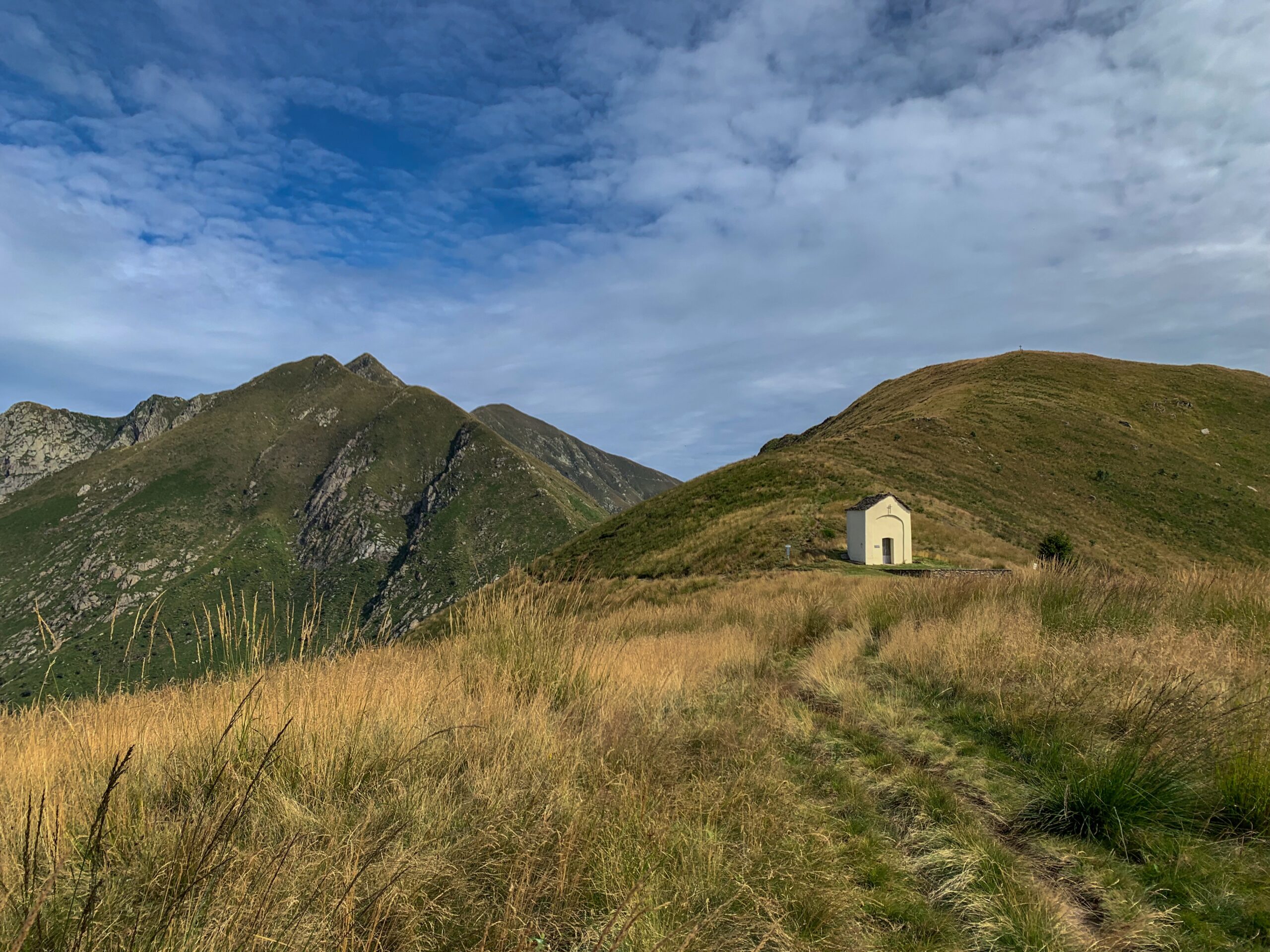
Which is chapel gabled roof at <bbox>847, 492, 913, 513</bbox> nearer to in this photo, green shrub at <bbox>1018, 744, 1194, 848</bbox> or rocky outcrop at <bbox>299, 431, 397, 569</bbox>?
green shrub at <bbox>1018, 744, 1194, 848</bbox>

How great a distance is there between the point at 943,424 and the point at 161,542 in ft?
Result: 599

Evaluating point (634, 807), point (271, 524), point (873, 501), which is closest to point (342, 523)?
point (271, 524)

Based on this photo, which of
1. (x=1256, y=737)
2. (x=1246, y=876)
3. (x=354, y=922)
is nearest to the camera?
(x=354, y=922)

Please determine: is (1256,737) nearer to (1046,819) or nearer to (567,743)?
(1046,819)

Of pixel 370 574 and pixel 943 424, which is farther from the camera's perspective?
pixel 370 574

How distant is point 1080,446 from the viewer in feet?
173

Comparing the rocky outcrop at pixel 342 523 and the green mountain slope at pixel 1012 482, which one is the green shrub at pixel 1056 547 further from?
the rocky outcrop at pixel 342 523

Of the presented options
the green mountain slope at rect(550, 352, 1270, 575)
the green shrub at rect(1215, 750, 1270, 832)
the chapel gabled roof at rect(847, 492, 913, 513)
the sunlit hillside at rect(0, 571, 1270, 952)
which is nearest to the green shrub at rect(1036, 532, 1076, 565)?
the green mountain slope at rect(550, 352, 1270, 575)

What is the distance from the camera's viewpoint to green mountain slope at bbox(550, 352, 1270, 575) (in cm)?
3262

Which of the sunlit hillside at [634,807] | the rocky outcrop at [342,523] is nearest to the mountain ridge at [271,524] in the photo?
the rocky outcrop at [342,523]

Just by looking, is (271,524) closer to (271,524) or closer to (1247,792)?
(271,524)

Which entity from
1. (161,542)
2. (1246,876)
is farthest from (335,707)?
(161,542)

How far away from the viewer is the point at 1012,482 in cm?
4494

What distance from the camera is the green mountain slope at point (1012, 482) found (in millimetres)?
32625
